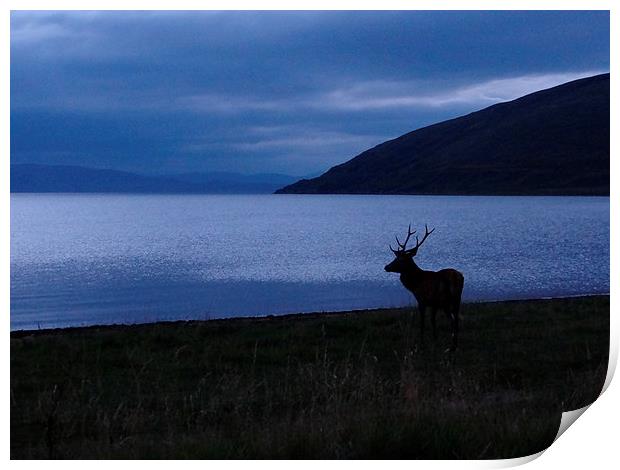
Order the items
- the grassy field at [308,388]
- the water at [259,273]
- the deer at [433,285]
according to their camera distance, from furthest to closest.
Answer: the water at [259,273], the deer at [433,285], the grassy field at [308,388]

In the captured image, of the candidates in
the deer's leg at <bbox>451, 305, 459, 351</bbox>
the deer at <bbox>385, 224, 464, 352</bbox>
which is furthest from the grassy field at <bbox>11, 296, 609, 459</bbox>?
the deer at <bbox>385, 224, 464, 352</bbox>

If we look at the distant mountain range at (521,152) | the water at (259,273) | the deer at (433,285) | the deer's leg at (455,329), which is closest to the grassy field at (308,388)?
the deer's leg at (455,329)

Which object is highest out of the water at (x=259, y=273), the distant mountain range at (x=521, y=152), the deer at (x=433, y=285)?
the distant mountain range at (x=521, y=152)

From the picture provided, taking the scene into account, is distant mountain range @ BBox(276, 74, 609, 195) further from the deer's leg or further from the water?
the deer's leg

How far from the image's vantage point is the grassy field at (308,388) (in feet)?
16.8

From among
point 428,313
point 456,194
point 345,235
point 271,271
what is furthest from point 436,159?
point 428,313

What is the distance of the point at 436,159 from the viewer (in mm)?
185250

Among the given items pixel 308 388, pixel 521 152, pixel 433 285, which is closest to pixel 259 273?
pixel 433 285

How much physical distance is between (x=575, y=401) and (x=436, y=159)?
18260 centimetres

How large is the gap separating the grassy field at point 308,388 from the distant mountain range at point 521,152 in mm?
111727

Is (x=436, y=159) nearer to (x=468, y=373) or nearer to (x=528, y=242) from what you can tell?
(x=528, y=242)

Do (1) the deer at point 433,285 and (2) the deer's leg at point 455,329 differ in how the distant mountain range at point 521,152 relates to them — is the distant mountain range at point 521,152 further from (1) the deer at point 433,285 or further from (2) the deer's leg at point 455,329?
(2) the deer's leg at point 455,329

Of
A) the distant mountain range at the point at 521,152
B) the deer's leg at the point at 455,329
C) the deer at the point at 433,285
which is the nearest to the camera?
the deer's leg at the point at 455,329
